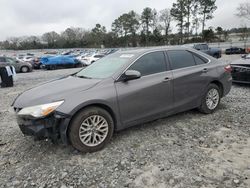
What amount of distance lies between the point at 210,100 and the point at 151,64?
5.62ft

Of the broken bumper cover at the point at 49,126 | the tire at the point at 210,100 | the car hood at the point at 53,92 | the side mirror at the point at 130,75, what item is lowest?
the tire at the point at 210,100

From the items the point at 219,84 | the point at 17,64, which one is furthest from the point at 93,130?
the point at 17,64

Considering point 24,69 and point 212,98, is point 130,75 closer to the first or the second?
point 212,98

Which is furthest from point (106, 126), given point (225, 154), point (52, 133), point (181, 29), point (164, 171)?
point (181, 29)

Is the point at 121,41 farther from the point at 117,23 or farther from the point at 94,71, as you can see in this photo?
the point at 94,71

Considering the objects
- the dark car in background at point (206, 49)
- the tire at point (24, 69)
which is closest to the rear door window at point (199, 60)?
the tire at point (24, 69)

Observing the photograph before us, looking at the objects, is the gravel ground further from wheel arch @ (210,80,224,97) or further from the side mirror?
the side mirror

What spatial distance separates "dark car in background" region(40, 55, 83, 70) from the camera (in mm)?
21500

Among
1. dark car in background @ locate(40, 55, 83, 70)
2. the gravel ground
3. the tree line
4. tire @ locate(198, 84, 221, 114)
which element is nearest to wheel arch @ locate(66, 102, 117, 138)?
the gravel ground

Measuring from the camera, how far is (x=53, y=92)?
11.6 ft

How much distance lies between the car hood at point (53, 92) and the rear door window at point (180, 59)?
1.58 meters

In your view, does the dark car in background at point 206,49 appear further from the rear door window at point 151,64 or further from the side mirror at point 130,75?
the side mirror at point 130,75

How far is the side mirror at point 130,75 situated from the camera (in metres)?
3.77

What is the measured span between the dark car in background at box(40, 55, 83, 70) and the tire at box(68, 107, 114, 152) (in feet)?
62.8
